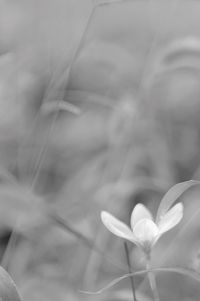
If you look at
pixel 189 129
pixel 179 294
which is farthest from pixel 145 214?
pixel 189 129

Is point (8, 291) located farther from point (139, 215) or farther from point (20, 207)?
point (20, 207)

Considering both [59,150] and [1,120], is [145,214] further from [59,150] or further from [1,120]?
[59,150]

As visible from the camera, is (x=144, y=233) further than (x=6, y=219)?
No

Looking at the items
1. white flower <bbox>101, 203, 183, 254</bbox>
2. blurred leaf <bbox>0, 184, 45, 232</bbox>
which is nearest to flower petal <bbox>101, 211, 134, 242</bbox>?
white flower <bbox>101, 203, 183, 254</bbox>

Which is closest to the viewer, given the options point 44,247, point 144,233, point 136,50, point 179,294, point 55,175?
point 144,233

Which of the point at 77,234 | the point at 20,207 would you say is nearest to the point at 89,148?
the point at 20,207

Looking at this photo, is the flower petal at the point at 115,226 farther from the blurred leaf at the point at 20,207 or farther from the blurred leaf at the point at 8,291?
the blurred leaf at the point at 20,207

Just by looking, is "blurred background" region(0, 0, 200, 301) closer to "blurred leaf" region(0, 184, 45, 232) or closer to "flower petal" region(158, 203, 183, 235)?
"blurred leaf" region(0, 184, 45, 232)

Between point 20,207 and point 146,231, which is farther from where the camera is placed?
point 20,207
